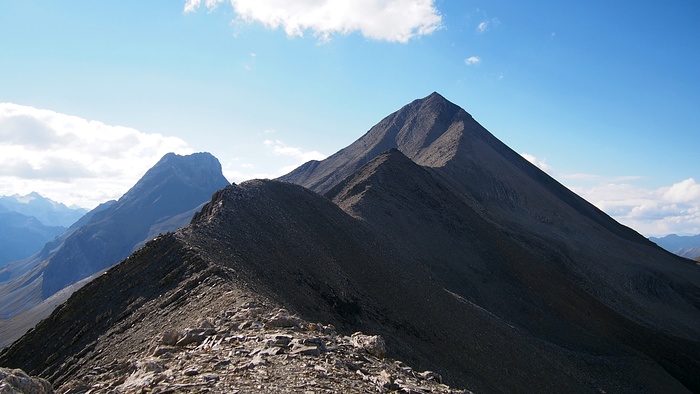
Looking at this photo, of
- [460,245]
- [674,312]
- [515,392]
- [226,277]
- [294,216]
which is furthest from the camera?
[674,312]

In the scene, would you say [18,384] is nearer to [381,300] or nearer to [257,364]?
[257,364]

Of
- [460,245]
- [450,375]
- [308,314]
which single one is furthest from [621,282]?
[308,314]

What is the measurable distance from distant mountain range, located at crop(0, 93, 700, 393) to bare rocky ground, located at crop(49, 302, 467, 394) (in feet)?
0.30

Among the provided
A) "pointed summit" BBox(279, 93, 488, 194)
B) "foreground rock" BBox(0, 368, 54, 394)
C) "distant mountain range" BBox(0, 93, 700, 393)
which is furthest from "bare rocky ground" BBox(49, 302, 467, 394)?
"pointed summit" BBox(279, 93, 488, 194)

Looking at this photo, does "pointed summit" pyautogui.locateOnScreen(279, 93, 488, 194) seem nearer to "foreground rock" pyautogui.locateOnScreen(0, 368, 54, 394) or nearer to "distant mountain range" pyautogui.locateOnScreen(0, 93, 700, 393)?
"distant mountain range" pyautogui.locateOnScreen(0, 93, 700, 393)

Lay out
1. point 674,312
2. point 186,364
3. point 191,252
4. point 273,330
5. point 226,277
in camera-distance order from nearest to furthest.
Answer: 1. point 186,364
2. point 273,330
3. point 226,277
4. point 191,252
5. point 674,312

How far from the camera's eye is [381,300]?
3394cm

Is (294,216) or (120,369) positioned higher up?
(294,216)

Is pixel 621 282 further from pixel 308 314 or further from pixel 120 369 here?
pixel 120 369

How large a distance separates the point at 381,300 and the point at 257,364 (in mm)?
22369

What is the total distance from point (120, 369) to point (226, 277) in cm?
683

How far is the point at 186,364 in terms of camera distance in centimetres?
1276

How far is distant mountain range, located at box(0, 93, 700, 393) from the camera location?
55.1 ft

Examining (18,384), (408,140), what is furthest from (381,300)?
(408,140)
